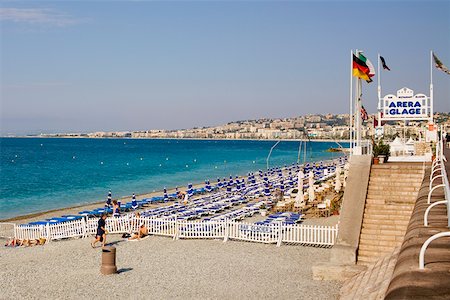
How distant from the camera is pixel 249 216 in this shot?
2567 cm

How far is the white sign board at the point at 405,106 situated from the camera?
19.1 meters

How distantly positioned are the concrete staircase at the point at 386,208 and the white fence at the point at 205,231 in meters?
1.46

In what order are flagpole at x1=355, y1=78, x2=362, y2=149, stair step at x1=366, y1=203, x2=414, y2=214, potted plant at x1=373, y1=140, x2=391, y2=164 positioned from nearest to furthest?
1. stair step at x1=366, y1=203, x2=414, y2=214
2. flagpole at x1=355, y1=78, x2=362, y2=149
3. potted plant at x1=373, y1=140, x2=391, y2=164

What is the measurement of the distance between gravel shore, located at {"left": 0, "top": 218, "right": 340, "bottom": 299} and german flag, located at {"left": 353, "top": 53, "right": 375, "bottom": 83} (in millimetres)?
6576

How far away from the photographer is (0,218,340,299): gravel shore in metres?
11.7

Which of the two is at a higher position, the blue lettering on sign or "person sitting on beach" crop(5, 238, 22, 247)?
the blue lettering on sign

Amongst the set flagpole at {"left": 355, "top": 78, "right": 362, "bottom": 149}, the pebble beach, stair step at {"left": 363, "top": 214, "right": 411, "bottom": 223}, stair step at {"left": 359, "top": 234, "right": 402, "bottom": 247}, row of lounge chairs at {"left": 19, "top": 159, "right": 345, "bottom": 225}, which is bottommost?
row of lounge chairs at {"left": 19, "top": 159, "right": 345, "bottom": 225}

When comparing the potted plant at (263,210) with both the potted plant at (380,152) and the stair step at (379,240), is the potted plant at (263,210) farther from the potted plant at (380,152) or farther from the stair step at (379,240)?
the stair step at (379,240)

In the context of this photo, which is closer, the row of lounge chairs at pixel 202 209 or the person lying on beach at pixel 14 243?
the person lying on beach at pixel 14 243

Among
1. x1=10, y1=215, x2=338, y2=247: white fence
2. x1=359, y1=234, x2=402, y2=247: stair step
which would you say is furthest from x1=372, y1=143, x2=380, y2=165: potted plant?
x1=359, y1=234, x2=402, y2=247: stair step

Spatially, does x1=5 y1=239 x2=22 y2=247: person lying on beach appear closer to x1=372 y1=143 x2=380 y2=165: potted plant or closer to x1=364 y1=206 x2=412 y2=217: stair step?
x1=364 y1=206 x2=412 y2=217: stair step

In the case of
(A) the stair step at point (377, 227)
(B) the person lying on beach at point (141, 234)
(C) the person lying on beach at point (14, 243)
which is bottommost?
(C) the person lying on beach at point (14, 243)

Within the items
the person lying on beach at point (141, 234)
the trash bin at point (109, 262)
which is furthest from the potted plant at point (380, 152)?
the trash bin at point (109, 262)

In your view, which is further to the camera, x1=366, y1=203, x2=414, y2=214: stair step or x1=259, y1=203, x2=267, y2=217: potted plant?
x1=259, y1=203, x2=267, y2=217: potted plant
